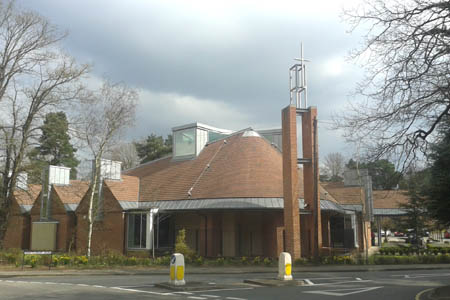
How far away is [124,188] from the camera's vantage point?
3356 centimetres

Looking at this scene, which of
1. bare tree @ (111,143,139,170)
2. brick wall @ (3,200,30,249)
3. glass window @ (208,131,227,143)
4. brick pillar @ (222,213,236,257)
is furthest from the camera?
bare tree @ (111,143,139,170)

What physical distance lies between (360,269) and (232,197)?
8758mm

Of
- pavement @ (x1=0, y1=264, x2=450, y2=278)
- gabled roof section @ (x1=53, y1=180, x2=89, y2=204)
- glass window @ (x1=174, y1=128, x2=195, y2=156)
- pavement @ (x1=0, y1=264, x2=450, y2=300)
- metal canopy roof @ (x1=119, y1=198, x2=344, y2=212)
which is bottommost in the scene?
pavement @ (x1=0, y1=264, x2=450, y2=278)

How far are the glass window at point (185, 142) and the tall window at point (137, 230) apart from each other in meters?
8.21

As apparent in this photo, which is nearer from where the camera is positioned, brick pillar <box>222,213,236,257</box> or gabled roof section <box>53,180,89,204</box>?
brick pillar <box>222,213,236,257</box>

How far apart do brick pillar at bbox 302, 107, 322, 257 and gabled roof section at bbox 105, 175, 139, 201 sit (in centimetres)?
1345

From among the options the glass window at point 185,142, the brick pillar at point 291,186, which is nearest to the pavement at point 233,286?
the brick pillar at point 291,186

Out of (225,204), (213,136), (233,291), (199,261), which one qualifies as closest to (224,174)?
(225,204)

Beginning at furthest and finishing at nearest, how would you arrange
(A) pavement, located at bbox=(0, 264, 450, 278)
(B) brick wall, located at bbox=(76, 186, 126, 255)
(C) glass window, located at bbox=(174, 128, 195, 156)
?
(C) glass window, located at bbox=(174, 128, 195, 156) → (B) brick wall, located at bbox=(76, 186, 126, 255) → (A) pavement, located at bbox=(0, 264, 450, 278)

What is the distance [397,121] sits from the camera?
1287cm

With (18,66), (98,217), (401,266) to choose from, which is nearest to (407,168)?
(401,266)

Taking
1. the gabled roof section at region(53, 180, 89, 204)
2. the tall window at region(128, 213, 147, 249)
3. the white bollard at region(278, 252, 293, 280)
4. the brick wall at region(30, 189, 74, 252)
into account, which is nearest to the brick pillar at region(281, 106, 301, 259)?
the white bollard at region(278, 252, 293, 280)

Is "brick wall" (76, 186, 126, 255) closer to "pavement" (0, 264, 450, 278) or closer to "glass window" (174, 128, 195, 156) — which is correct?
"pavement" (0, 264, 450, 278)

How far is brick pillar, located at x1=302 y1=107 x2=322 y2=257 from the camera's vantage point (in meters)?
26.5
